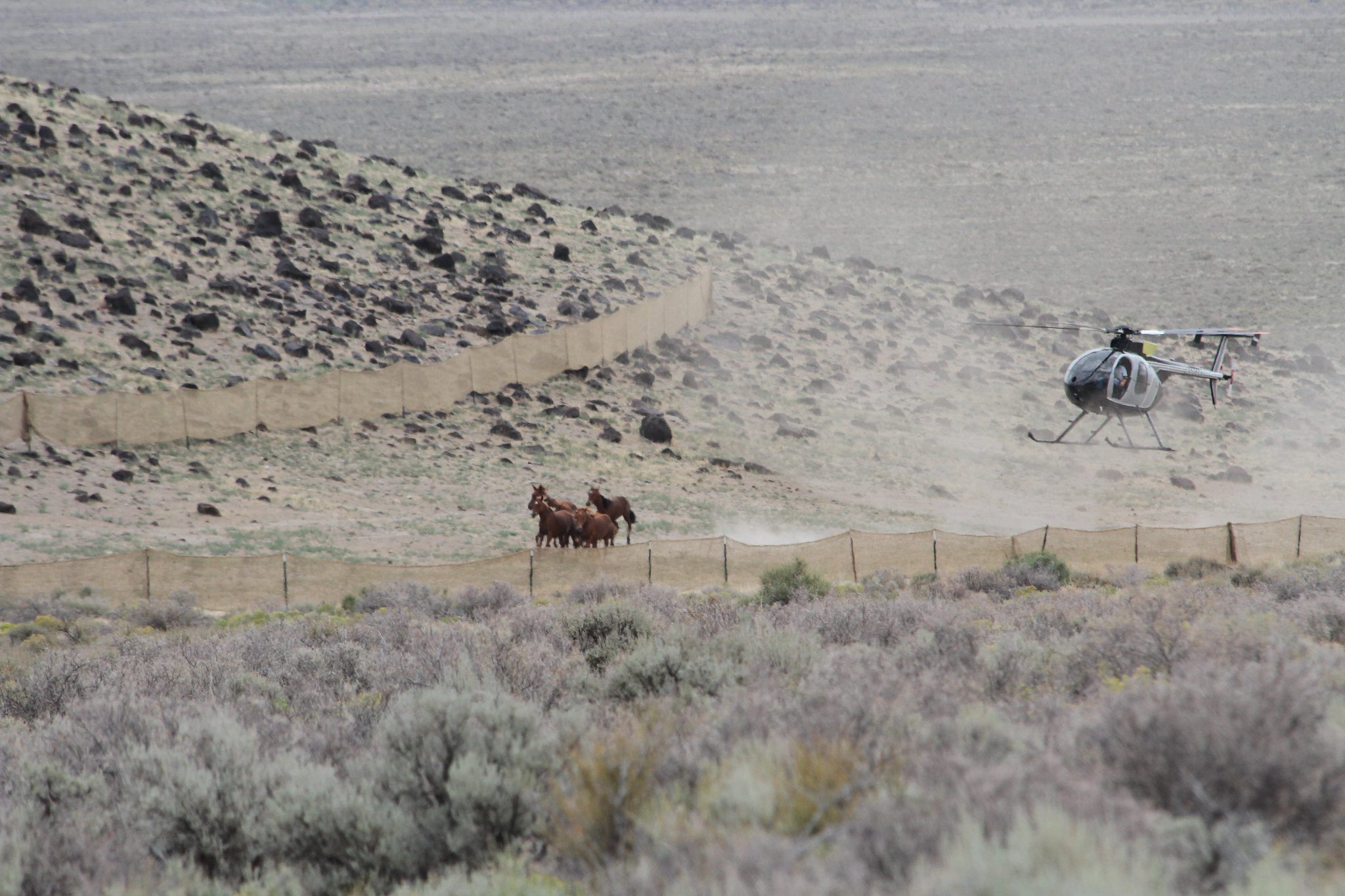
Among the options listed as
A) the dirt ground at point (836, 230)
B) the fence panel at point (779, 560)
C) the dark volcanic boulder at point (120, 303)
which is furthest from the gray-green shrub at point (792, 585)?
the dark volcanic boulder at point (120, 303)

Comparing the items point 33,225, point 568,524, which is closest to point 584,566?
point 568,524

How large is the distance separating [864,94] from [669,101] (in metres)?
18.0

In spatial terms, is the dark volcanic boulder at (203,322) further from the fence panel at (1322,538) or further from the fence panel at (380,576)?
the fence panel at (1322,538)

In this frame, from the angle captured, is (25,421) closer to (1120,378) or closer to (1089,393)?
(1089,393)

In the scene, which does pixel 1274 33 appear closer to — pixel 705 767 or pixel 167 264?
pixel 167 264

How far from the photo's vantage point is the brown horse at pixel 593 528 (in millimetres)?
21672

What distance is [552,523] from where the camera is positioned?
70.4ft

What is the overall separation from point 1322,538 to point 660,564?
41.7 feet

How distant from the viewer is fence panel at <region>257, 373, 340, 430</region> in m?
28.6

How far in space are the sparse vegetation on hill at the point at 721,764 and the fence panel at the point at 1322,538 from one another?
13088 mm

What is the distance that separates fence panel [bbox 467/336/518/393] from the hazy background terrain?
31.0 meters

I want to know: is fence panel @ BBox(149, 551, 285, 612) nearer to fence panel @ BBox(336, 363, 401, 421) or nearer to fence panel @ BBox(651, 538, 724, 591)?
fence panel @ BBox(651, 538, 724, 591)

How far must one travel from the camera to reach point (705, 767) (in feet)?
19.2

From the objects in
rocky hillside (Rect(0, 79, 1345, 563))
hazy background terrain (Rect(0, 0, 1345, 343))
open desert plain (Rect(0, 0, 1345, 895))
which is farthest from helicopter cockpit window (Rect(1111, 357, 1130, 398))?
hazy background terrain (Rect(0, 0, 1345, 343))
